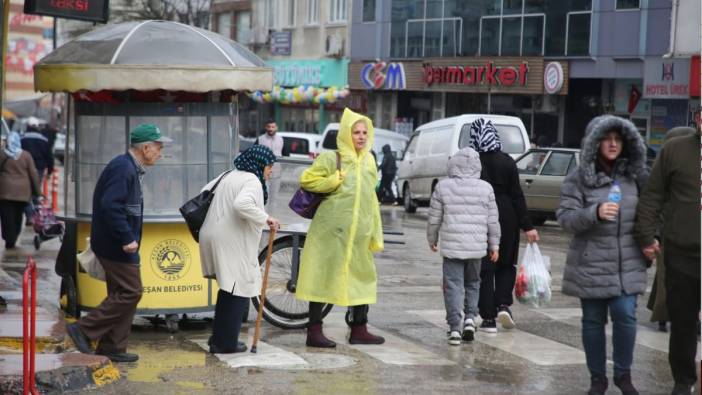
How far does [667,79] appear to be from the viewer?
105ft

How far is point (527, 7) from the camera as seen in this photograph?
38.0 m

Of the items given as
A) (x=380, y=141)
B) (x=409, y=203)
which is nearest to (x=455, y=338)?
(x=409, y=203)

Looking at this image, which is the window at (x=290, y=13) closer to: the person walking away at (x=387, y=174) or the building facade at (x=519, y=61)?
the building facade at (x=519, y=61)

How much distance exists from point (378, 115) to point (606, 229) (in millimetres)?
39049

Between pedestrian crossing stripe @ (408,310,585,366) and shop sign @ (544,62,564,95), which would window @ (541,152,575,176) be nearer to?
shop sign @ (544,62,564,95)

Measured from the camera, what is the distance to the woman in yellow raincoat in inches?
378

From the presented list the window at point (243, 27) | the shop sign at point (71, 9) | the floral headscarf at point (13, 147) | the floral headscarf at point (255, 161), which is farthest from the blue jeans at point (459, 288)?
the window at point (243, 27)

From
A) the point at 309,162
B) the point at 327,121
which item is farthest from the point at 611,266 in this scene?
the point at 327,121

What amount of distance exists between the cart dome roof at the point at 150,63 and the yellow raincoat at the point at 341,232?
109 centimetres

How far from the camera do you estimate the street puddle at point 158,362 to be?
8453 millimetres

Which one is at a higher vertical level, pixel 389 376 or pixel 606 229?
pixel 606 229

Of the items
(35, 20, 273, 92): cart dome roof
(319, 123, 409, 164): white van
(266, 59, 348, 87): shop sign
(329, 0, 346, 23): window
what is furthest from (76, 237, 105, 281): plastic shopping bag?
(329, 0, 346, 23): window

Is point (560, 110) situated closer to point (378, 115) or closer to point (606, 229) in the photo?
point (378, 115)

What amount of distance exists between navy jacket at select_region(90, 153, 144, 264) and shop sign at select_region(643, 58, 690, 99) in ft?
79.9
